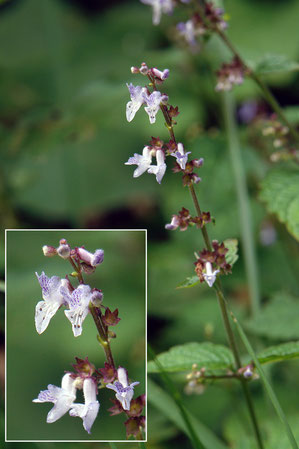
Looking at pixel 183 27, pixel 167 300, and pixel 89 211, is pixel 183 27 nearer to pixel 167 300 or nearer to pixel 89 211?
pixel 167 300

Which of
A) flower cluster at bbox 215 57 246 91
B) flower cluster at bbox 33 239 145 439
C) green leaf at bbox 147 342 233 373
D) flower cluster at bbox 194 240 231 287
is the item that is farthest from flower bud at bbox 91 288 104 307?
flower cluster at bbox 215 57 246 91

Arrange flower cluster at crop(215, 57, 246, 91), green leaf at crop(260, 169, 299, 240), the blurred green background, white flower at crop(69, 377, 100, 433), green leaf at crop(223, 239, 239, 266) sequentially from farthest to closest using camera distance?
1. the blurred green background
2. flower cluster at crop(215, 57, 246, 91)
3. green leaf at crop(260, 169, 299, 240)
4. green leaf at crop(223, 239, 239, 266)
5. white flower at crop(69, 377, 100, 433)

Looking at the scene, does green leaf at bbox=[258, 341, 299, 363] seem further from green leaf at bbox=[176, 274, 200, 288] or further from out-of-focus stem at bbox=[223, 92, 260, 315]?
out-of-focus stem at bbox=[223, 92, 260, 315]

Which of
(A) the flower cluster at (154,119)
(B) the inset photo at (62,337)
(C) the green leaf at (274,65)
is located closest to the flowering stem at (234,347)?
(A) the flower cluster at (154,119)

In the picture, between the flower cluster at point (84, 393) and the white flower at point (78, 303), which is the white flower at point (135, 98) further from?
the flower cluster at point (84, 393)

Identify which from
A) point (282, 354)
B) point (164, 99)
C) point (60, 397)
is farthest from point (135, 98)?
point (282, 354)

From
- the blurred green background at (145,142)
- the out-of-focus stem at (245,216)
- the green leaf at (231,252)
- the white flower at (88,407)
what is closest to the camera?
the white flower at (88,407)

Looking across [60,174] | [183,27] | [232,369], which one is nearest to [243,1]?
[60,174]
